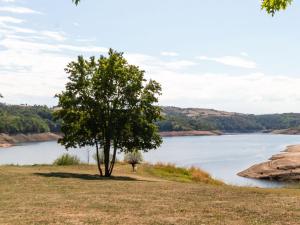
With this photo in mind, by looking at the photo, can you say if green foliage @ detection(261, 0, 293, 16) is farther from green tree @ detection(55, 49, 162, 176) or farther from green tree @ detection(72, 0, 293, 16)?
green tree @ detection(55, 49, 162, 176)

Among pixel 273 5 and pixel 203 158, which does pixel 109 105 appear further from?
pixel 203 158

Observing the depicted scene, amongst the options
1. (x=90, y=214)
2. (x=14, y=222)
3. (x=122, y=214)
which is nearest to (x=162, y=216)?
(x=122, y=214)

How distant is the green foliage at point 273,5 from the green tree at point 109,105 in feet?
101

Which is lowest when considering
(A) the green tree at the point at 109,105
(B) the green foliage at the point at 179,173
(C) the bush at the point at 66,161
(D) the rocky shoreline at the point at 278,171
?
(D) the rocky shoreline at the point at 278,171

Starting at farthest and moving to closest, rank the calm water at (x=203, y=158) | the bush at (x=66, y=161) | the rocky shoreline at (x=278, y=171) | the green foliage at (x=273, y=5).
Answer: the calm water at (x=203, y=158) < the rocky shoreline at (x=278, y=171) < the bush at (x=66, y=161) < the green foliage at (x=273, y=5)

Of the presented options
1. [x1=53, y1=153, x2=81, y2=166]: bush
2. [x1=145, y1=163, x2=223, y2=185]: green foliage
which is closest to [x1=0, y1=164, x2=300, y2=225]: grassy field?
[x1=145, y1=163, x2=223, y2=185]: green foliage

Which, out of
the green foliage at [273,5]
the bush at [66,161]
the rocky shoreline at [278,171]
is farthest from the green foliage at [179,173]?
the green foliage at [273,5]

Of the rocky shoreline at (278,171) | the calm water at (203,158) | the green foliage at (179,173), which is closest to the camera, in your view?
the green foliage at (179,173)

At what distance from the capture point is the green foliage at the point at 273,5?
11352mm

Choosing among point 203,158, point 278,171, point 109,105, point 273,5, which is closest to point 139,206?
point 273,5

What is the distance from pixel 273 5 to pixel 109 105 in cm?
3167

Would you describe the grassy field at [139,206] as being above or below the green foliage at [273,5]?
below

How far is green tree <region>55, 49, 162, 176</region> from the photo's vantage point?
138 feet

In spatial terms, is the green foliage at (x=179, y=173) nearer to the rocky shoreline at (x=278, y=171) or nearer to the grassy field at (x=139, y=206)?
the rocky shoreline at (x=278, y=171)
